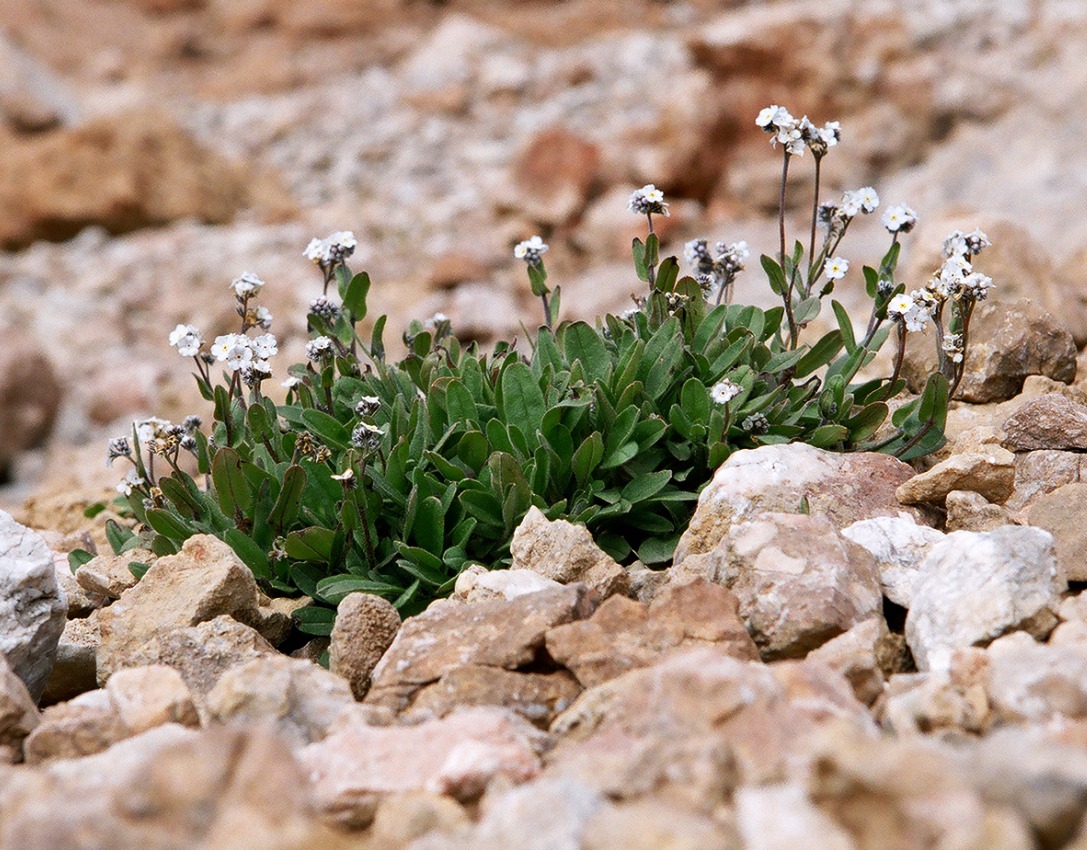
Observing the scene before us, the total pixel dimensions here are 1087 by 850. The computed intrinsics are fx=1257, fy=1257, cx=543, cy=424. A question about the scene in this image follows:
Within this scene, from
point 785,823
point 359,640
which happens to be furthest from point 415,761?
point 359,640

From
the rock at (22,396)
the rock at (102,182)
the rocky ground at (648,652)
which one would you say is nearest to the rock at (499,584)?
the rocky ground at (648,652)

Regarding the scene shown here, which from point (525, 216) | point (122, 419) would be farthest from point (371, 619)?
point (525, 216)

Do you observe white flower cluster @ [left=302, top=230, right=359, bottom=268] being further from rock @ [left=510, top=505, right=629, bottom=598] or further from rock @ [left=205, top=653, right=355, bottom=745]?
rock @ [left=205, top=653, right=355, bottom=745]

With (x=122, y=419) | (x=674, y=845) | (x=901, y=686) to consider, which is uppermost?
(x=674, y=845)

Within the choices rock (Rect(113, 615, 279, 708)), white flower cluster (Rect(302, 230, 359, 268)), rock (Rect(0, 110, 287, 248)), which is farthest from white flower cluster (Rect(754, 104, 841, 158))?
rock (Rect(0, 110, 287, 248))

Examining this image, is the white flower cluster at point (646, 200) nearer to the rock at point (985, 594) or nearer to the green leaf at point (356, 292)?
the green leaf at point (356, 292)

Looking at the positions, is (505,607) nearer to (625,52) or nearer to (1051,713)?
(1051,713)
